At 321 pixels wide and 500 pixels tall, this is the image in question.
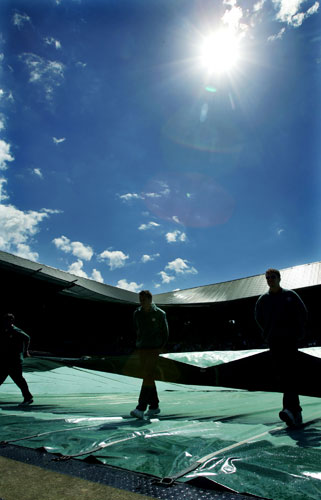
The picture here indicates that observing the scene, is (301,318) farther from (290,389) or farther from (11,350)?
(11,350)

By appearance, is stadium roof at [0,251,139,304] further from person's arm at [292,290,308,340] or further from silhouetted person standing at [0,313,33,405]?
person's arm at [292,290,308,340]

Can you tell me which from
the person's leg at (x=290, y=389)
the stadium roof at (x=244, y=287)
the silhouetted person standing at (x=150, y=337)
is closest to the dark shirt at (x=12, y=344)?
the silhouetted person standing at (x=150, y=337)

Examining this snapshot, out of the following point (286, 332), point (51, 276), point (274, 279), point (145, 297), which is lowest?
point (286, 332)

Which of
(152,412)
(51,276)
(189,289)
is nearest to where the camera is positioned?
(152,412)

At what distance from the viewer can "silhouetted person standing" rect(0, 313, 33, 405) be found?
4367mm

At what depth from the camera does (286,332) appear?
271cm

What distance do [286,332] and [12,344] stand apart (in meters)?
3.92

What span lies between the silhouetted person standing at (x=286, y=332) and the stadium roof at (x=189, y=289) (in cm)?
1317

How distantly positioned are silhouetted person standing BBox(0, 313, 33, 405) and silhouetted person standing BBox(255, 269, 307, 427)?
3523 mm

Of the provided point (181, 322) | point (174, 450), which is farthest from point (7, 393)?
point (181, 322)

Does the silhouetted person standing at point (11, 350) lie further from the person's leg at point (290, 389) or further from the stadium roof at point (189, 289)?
the stadium roof at point (189, 289)

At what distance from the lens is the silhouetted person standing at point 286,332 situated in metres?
2.63

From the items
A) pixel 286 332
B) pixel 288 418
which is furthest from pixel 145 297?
pixel 288 418

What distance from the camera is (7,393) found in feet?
17.2
